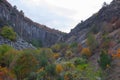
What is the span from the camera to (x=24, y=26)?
164 meters

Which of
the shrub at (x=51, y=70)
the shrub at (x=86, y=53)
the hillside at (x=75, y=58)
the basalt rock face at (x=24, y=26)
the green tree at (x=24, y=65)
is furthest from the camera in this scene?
the basalt rock face at (x=24, y=26)

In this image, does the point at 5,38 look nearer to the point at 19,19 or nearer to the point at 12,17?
the point at 12,17

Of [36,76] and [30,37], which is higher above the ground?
[30,37]

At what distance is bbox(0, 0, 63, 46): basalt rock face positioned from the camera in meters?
141

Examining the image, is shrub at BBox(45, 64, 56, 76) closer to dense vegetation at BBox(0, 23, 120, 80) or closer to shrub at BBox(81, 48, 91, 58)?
→ dense vegetation at BBox(0, 23, 120, 80)

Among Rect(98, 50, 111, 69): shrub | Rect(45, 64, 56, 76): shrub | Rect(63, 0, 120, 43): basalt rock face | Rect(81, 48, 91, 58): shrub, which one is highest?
Rect(63, 0, 120, 43): basalt rock face

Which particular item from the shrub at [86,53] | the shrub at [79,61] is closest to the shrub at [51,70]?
the shrub at [79,61]

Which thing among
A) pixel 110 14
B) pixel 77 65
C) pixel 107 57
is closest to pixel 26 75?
pixel 77 65

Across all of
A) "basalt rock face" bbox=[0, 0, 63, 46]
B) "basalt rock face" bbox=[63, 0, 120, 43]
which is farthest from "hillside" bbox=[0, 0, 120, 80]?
"basalt rock face" bbox=[0, 0, 63, 46]

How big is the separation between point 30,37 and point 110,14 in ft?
223

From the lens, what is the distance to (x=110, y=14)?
10969 cm

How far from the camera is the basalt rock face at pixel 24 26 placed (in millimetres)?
140875

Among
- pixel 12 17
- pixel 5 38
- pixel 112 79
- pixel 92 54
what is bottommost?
pixel 112 79

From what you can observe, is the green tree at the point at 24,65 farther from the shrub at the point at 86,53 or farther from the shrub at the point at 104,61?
the shrub at the point at 104,61
